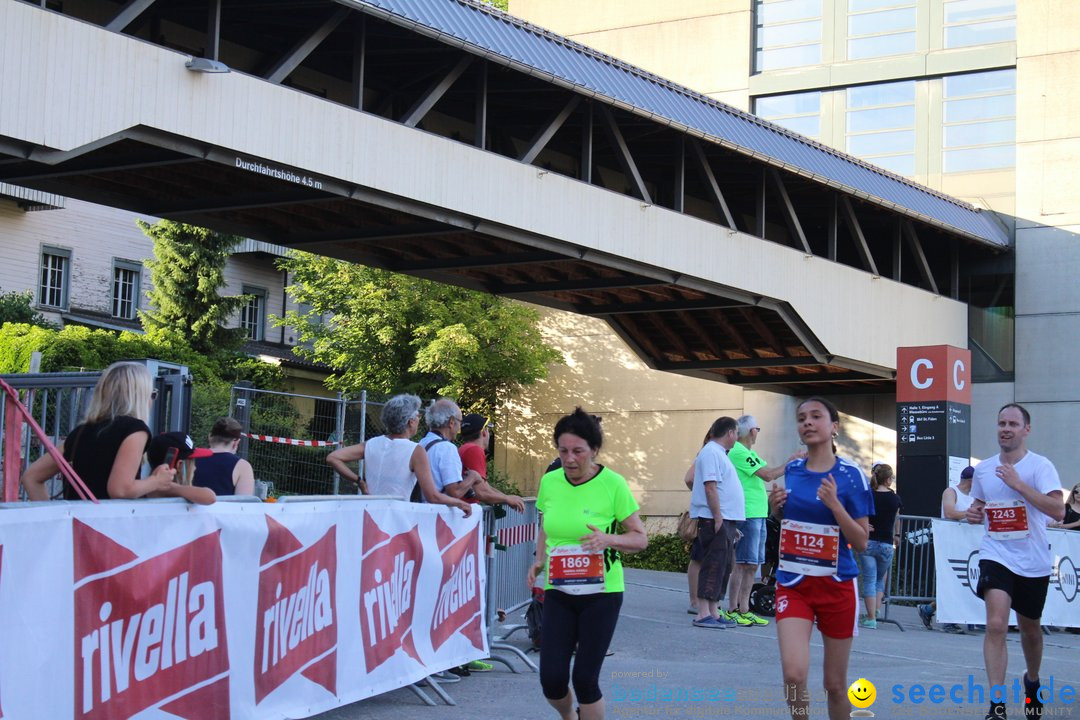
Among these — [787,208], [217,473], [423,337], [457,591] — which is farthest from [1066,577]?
[423,337]

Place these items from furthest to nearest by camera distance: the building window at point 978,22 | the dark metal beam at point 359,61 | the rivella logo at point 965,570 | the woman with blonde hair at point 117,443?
1. the building window at point 978,22
2. the dark metal beam at point 359,61
3. the rivella logo at point 965,570
4. the woman with blonde hair at point 117,443

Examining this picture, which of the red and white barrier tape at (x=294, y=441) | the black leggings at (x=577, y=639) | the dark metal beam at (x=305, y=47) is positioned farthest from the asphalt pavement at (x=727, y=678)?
the dark metal beam at (x=305, y=47)

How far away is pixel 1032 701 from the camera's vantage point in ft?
27.8

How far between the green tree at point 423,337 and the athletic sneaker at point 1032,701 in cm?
2520

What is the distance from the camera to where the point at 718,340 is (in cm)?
2997

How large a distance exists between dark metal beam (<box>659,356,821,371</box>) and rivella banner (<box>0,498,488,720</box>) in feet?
65.4

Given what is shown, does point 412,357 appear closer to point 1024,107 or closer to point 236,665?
point 1024,107

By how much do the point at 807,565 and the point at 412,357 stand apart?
28.5 meters

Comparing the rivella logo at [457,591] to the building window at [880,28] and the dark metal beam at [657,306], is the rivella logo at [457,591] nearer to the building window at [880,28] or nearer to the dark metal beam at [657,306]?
the dark metal beam at [657,306]

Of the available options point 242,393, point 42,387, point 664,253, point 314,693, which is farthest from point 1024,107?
point 314,693

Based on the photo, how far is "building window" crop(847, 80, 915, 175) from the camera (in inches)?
1289

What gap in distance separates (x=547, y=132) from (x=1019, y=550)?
13446mm

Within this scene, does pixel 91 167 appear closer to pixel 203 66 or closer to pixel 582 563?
pixel 203 66

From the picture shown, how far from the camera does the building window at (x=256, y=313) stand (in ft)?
154
